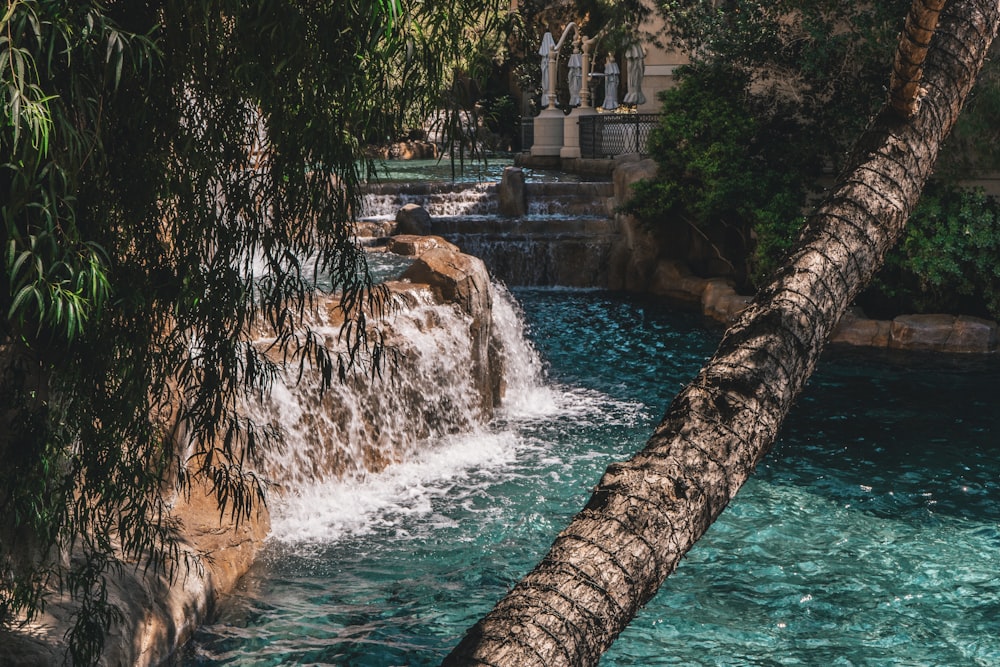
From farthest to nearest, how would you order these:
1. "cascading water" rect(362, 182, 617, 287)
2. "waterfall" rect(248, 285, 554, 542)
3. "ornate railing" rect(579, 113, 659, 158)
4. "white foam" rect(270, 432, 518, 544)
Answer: "ornate railing" rect(579, 113, 659, 158)
"cascading water" rect(362, 182, 617, 287)
"waterfall" rect(248, 285, 554, 542)
"white foam" rect(270, 432, 518, 544)

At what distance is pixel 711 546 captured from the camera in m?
8.11

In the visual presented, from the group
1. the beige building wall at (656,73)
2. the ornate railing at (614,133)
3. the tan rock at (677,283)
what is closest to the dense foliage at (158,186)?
the tan rock at (677,283)

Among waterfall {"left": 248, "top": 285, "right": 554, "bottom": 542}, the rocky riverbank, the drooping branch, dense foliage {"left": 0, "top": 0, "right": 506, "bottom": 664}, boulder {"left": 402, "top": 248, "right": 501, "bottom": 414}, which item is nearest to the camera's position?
dense foliage {"left": 0, "top": 0, "right": 506, "bottom": 664}

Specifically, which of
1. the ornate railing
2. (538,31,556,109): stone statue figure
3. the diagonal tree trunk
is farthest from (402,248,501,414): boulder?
(538,31,556,109): stone statue figure

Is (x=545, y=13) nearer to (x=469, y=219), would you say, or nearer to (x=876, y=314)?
(x=469, y=219)

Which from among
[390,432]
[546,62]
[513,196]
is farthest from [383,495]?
[546,62]

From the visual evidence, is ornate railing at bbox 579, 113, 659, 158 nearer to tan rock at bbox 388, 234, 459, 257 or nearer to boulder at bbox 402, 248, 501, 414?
tan rock at bbox 388, 234, 459, 257

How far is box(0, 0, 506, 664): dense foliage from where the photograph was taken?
11.2ft

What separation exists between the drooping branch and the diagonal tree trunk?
1.3 inches

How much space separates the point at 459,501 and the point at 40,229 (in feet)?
19.7

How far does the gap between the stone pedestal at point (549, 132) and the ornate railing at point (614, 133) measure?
2056mm

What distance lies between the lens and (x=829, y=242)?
3.63 metres

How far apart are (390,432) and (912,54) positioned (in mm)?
7044

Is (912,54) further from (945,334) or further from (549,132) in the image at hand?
(549,132)
